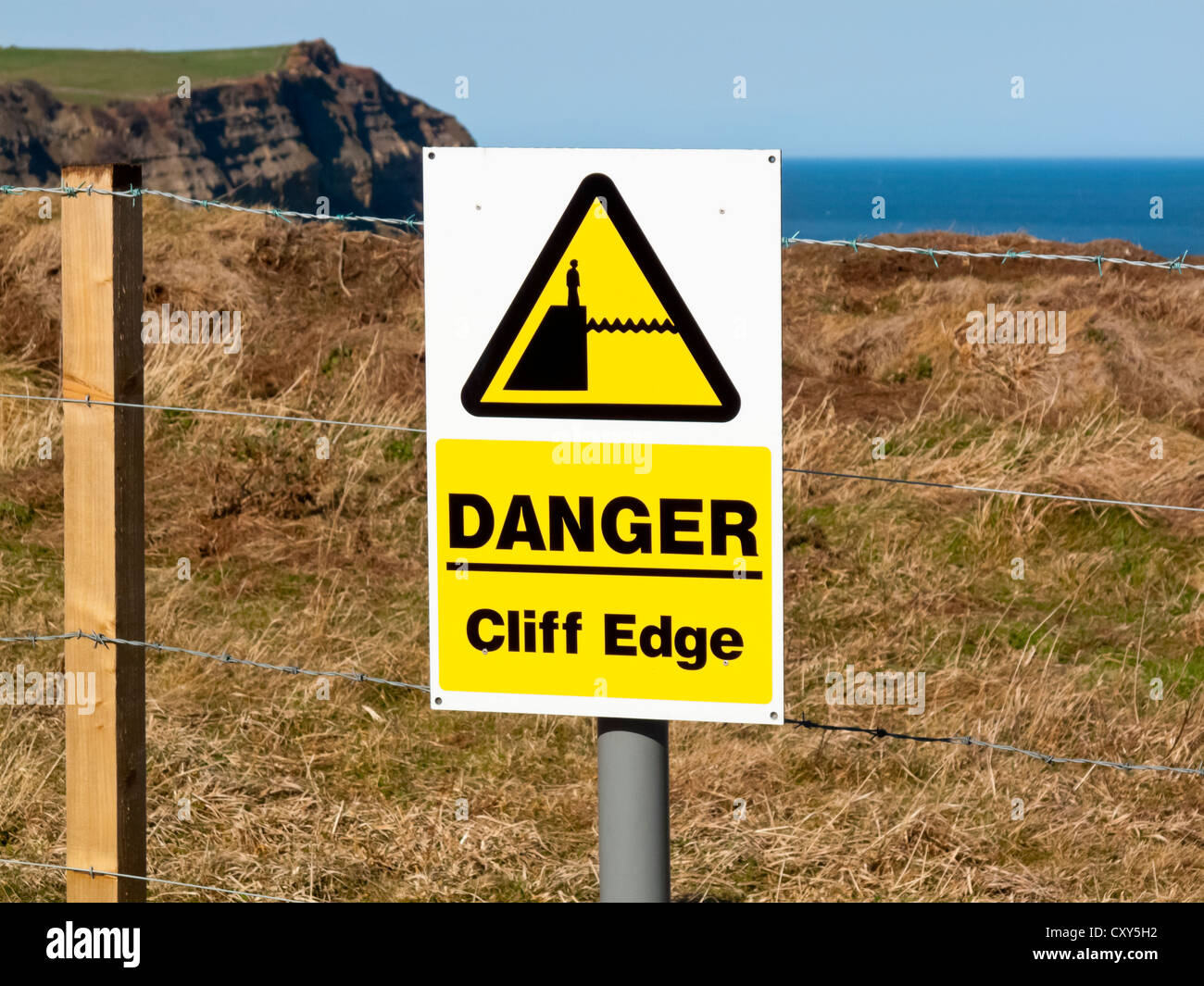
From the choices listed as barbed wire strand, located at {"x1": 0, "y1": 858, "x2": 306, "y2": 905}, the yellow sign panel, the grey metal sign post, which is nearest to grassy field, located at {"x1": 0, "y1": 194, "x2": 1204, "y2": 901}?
barbed wire strand, located at {"x1": 0, "y1": 858, "x2": 306, "y2": 905}

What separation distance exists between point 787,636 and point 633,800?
324cm

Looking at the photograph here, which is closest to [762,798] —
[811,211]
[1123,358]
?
[1123,358]

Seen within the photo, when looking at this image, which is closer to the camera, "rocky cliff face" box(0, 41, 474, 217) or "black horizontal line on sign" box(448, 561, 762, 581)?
"black horizontal line on sign" box(448, 561, 762, 581)

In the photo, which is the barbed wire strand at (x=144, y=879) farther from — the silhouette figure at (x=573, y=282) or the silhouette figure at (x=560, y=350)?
the silhouette figure at (x=573, y=282)

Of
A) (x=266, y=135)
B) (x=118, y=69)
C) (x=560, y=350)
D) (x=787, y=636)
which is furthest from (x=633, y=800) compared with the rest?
(x=118, y=69)

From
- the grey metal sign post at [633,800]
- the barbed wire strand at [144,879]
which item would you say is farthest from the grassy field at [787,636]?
the grey metal sign post at [633,800]

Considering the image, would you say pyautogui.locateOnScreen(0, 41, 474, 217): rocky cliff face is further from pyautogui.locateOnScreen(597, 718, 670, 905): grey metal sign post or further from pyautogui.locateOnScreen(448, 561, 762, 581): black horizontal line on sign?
pyautogui.locateOnScreen(597, 718, 670, 905): grey metal sign post

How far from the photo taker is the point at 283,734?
4.34 metres

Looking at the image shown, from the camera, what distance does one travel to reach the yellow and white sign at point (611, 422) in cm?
204

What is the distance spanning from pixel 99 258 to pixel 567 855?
1.91m

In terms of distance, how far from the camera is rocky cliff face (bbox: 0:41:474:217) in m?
83.4

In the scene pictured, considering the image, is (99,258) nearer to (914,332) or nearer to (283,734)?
(283,734)

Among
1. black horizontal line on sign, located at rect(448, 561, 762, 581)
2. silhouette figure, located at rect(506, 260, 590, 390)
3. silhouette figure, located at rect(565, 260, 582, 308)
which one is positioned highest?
silhouette figure, located at rect(565, 260, 582, 308)

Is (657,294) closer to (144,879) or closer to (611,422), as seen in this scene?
(611,422)
